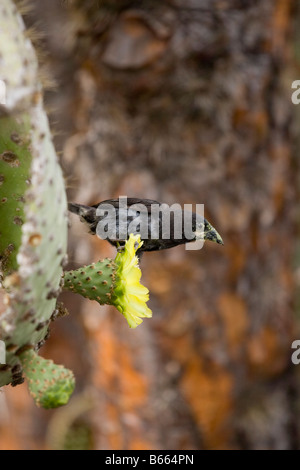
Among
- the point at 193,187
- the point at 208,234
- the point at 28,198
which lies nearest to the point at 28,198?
the point at 28,198

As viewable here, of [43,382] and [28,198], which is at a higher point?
[28,198]

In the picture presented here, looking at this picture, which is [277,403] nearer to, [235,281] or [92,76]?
[235,281]

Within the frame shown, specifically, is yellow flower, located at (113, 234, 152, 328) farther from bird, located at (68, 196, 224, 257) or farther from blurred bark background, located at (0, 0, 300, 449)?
blurred bark background, located at (0, 0, 300, 449)

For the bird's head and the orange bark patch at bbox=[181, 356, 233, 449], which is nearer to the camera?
the bird's head

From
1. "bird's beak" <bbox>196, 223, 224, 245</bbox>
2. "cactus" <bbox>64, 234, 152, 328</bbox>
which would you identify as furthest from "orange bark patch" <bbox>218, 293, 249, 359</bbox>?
"cactus" <bbox>64, 234, 152, 328</bbox>

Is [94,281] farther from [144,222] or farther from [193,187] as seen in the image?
[193,187]

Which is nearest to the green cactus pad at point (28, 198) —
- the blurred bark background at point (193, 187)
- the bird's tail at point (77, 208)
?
the bird's tail at point (77, 208)
